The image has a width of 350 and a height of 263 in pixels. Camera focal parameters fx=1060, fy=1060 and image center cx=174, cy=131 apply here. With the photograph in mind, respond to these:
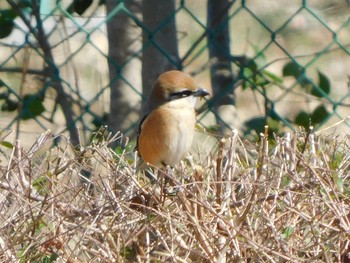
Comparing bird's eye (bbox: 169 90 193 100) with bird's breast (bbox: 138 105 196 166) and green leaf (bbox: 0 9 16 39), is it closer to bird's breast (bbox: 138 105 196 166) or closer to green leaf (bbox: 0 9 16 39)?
bird's breast (bbox: 138 105 196 166)

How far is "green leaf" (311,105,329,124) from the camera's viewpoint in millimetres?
5133

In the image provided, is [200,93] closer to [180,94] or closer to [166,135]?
[180,94]

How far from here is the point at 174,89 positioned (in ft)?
15.8

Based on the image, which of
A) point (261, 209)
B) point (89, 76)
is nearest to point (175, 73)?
point (89, 76)

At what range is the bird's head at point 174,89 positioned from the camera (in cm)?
478

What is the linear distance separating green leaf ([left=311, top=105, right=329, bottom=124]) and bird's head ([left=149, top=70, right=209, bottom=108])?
653 millimetres

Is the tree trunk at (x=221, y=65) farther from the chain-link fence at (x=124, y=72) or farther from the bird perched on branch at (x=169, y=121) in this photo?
the bird perched on branch at (x=169, y=121)

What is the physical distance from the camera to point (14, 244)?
3176 millimetres

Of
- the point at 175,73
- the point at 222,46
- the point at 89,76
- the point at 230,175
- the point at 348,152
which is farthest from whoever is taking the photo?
the point at 89,76

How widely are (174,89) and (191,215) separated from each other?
1.73 m

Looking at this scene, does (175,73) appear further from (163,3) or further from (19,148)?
(19,148)

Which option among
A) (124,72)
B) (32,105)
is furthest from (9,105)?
(124,72)

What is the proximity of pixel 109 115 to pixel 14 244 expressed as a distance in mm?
2015

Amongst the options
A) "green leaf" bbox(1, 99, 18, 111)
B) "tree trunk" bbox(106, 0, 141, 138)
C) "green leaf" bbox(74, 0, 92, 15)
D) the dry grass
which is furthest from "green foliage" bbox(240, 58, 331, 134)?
the dry grass
